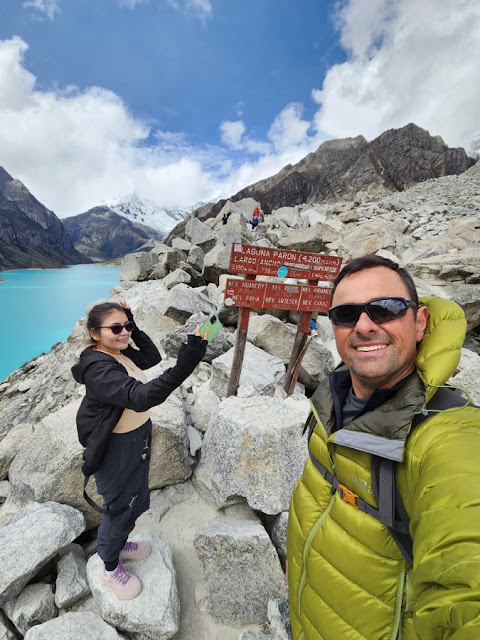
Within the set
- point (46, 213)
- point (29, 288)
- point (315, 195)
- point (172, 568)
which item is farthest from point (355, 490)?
point (46, 213)

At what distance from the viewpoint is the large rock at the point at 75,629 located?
2.13 meters

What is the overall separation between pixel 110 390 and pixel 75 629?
197cm

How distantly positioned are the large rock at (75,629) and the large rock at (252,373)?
3.19m

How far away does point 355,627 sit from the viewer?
4.24 feet

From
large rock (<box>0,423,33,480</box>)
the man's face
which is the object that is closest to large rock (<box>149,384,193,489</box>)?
large rock (<box>0,423,33,480</box>)

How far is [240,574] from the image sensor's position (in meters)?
2.56

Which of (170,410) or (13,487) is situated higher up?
(170,410)

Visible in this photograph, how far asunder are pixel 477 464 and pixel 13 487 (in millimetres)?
4700

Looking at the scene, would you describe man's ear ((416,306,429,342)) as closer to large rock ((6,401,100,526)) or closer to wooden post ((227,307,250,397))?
wooden post ((227,307,250,397))

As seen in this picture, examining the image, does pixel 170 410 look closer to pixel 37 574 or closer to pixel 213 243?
pixel 37 574

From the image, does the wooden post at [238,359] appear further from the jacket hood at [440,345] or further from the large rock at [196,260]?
the large rock at [196,260]

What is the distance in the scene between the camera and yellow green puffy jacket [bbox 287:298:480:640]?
841 millimetres

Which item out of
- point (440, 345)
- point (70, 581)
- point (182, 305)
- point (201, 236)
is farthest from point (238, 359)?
point (201, 236)

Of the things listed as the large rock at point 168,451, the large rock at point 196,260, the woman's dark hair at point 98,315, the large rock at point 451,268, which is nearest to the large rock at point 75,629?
the large rock at point 168,451
